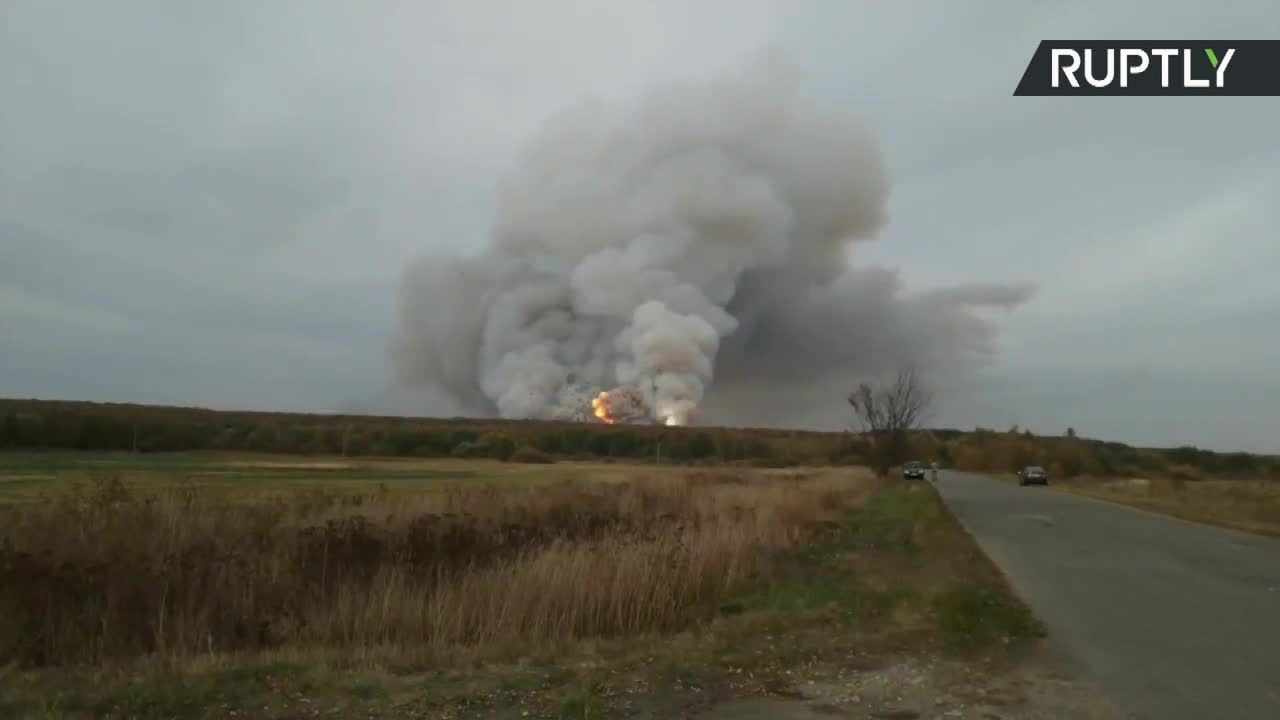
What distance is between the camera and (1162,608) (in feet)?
34.8

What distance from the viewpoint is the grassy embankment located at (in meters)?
6.81

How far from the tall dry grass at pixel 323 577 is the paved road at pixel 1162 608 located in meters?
4.25

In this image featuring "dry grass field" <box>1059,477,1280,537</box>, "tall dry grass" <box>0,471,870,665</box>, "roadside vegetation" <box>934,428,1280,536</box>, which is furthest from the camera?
"roadside vegetation" <box>934,428,1280,536</box>

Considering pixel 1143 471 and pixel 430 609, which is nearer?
pixel 430 609

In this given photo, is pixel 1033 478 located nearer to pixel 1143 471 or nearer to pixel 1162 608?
pixel 1143 471

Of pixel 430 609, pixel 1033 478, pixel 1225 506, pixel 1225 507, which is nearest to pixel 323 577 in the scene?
pixel 430 609

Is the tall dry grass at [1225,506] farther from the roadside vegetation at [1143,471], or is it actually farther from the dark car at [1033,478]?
the dark car at [1033,478]

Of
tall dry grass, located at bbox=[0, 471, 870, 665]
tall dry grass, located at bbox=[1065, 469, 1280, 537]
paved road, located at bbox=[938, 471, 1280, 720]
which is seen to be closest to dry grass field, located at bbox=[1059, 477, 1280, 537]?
tall dry grass, located at bbox=[1065, 469, 1280, 537]

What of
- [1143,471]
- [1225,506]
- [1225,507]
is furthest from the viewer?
[1143,471]

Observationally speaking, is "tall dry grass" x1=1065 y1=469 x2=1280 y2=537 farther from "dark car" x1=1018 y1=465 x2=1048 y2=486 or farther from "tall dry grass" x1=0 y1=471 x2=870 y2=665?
"tall dry grass" x1=0 y1=471 x2=870 y2=665

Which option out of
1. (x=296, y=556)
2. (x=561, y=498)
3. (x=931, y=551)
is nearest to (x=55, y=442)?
(x=561, y=498)

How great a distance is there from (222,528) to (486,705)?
953 centimetres

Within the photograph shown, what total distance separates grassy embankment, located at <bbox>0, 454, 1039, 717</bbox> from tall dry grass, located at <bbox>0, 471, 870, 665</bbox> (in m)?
0.03

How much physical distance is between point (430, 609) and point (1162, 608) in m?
8.26
